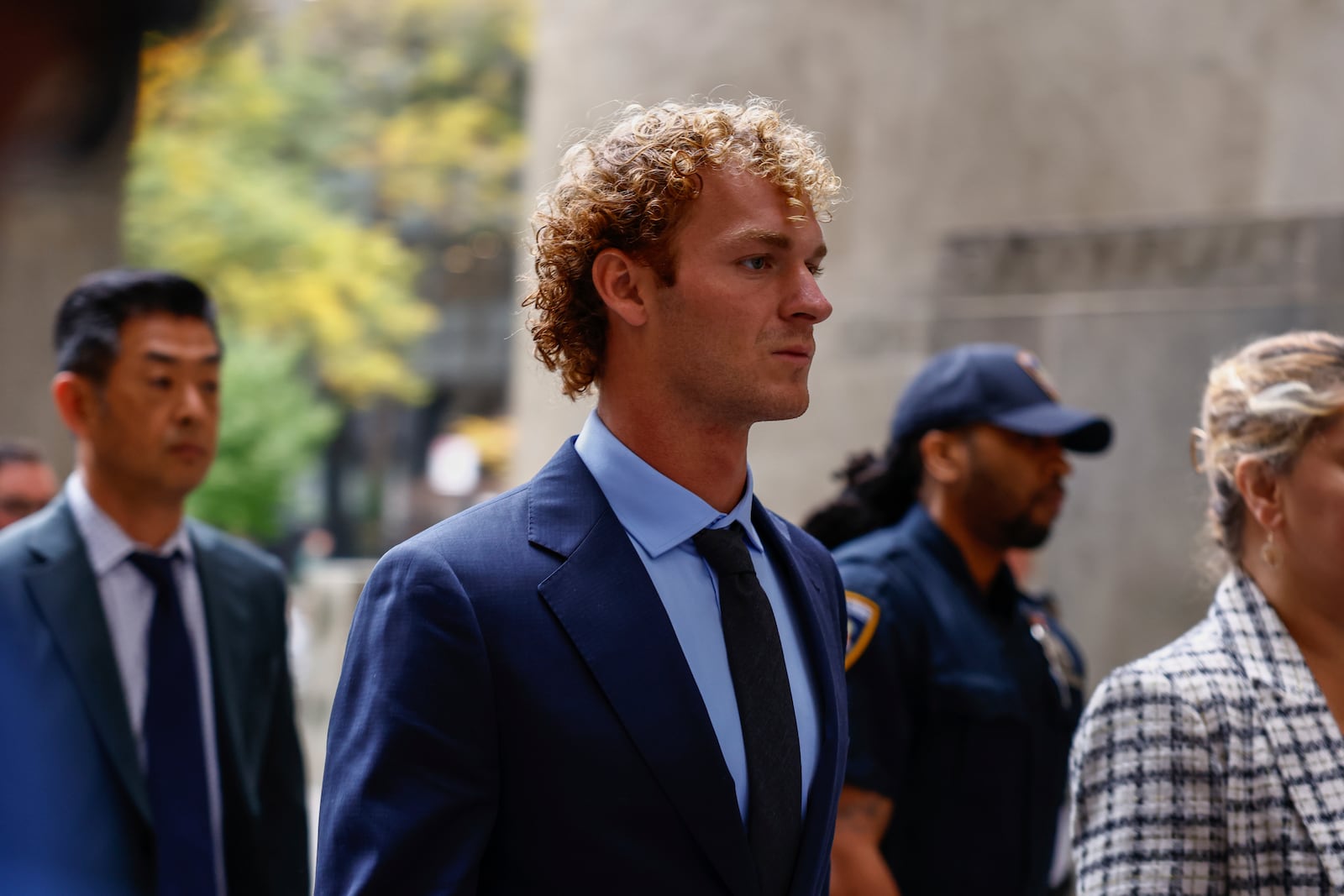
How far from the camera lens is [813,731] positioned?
2.29 meters

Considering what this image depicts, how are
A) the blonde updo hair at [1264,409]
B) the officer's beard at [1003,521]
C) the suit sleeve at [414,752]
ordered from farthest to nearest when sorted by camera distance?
the officer's beard at [1003,521] → the blonde updo hair at [1264,409] → the suit sleeve at [414,752]

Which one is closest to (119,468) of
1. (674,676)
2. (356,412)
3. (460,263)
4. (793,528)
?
(793,528)

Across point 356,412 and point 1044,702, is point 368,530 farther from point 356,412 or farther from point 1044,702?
point 1044,702

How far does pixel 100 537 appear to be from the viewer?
3.70 m

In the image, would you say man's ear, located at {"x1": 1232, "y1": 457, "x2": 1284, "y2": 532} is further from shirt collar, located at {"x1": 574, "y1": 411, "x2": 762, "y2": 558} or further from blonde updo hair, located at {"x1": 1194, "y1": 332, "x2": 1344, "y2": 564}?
shirt collar, located at {"x1": 574, "y1": 411, "x2": 762, "y2": 558}

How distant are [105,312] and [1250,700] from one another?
9.92ft

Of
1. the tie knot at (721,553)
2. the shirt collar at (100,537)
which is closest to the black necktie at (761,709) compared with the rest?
the tie knot at (721,553)

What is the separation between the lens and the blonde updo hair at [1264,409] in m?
2.82

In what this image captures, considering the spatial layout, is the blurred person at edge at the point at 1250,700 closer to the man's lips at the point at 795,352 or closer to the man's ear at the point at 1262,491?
the man's ear at the point at 1262,491

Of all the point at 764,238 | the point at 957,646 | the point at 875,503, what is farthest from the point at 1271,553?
the point at 875,503

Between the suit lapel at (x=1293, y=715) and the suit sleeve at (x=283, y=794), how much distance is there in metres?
2.35

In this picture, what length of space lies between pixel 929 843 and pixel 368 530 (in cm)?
3000

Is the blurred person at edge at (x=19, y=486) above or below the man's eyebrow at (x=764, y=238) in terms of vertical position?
below

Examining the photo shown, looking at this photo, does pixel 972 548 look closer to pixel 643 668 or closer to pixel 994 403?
pixel 994 403
